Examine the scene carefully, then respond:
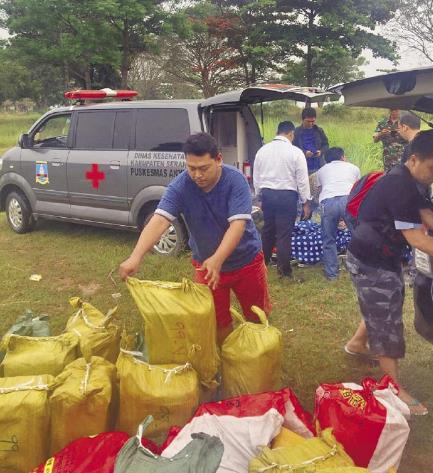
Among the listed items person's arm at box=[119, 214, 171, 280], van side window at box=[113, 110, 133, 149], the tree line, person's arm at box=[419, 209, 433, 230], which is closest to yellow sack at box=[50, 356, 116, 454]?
person's arm at box=[119, 214, 171, 280]

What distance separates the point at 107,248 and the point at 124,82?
1559 cm

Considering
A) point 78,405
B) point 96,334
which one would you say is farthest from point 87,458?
point 96,334

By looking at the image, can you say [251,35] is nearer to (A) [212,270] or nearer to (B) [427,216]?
(B) [427,216]

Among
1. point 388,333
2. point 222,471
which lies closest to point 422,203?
point 388,333

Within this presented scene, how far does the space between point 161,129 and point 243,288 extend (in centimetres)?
340

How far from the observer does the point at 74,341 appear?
2734 millimetres

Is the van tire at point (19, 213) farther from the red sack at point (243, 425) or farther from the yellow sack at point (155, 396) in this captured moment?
the red sack at point (243, 425)

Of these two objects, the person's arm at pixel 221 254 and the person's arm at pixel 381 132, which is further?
the person's arm at pixel 381 132

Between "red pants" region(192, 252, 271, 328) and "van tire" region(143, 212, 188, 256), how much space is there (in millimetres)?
2817

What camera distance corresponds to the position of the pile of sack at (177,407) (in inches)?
77.2

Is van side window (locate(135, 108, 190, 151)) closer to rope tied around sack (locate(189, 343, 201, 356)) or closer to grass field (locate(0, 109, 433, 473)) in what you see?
grass field (locate(0, 109, 433, 473))

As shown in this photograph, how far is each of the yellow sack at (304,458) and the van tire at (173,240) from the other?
424 cm

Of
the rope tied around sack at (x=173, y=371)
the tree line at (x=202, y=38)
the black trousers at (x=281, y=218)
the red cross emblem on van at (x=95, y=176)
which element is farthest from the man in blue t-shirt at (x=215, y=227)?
the tree line at (x=202, y=38)

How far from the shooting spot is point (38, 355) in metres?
2.64
